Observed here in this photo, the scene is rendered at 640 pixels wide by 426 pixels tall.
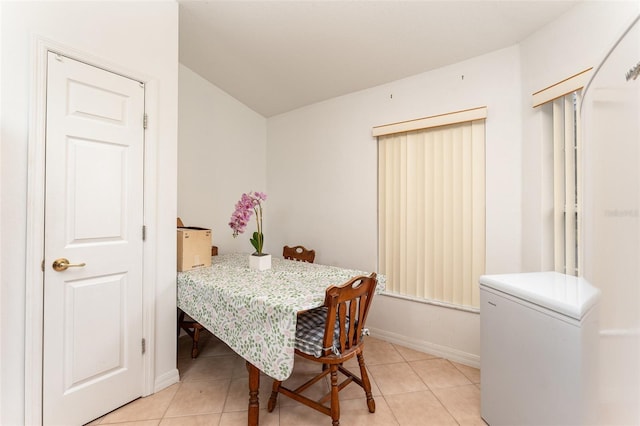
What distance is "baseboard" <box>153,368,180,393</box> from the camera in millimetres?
1895

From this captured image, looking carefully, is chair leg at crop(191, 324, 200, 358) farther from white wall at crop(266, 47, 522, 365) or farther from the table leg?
white wall at crop(266, 47, 522, 365)

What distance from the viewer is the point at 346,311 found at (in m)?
1.52

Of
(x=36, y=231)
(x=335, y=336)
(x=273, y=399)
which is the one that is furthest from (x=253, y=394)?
(x=36, y=231)

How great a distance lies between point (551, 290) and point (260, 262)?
176 cm

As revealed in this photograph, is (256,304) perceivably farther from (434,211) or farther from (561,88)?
(561,88)

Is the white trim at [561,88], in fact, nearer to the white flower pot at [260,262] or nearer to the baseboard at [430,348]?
the baseboard at [430,348]

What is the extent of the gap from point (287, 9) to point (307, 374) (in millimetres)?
2719

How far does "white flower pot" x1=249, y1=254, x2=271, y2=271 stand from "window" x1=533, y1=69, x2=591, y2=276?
Answer: 1999mm

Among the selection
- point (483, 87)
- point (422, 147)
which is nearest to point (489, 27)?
point (483, 87)

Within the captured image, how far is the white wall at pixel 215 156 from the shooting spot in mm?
2859

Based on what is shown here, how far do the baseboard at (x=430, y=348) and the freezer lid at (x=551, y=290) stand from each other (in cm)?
103

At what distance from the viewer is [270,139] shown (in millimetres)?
3750

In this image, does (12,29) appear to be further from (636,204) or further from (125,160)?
(636,204)

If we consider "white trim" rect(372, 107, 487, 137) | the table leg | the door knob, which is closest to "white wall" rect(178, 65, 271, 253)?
the door knob
